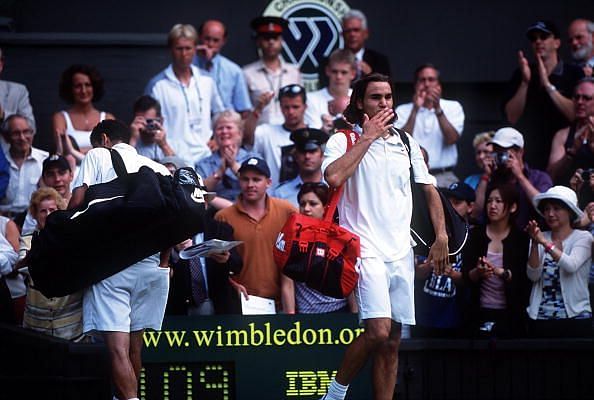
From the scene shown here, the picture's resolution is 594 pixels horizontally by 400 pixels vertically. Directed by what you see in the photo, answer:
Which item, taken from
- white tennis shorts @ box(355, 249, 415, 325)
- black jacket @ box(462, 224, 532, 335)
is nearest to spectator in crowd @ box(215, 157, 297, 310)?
black jacket @ box(462, 224, 532, 335)

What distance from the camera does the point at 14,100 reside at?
12.6m

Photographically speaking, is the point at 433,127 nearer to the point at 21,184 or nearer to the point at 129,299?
the point at 21,184

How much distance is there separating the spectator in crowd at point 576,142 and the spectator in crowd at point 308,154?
7.44 ft

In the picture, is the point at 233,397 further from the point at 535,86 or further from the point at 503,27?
the point at 503,27

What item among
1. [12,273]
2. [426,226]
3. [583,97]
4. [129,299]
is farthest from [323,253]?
[583,97]

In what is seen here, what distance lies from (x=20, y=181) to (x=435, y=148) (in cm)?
380

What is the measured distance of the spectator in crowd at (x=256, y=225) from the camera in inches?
400

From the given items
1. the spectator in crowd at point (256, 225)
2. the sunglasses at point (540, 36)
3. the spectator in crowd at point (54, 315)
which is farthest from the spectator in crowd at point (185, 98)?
the sunglasses at point (540, 36)

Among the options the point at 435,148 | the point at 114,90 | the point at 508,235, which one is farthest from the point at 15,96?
the point at 508,235

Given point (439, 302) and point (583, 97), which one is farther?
point (583, 97)

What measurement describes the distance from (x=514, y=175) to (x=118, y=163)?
433 centimetres

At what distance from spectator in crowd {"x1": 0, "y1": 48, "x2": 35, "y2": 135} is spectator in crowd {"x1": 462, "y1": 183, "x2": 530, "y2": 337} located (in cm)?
454

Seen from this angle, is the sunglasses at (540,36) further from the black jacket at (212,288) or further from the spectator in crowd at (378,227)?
the spectator in crowd at (378,227)

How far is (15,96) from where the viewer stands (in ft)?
41.3
